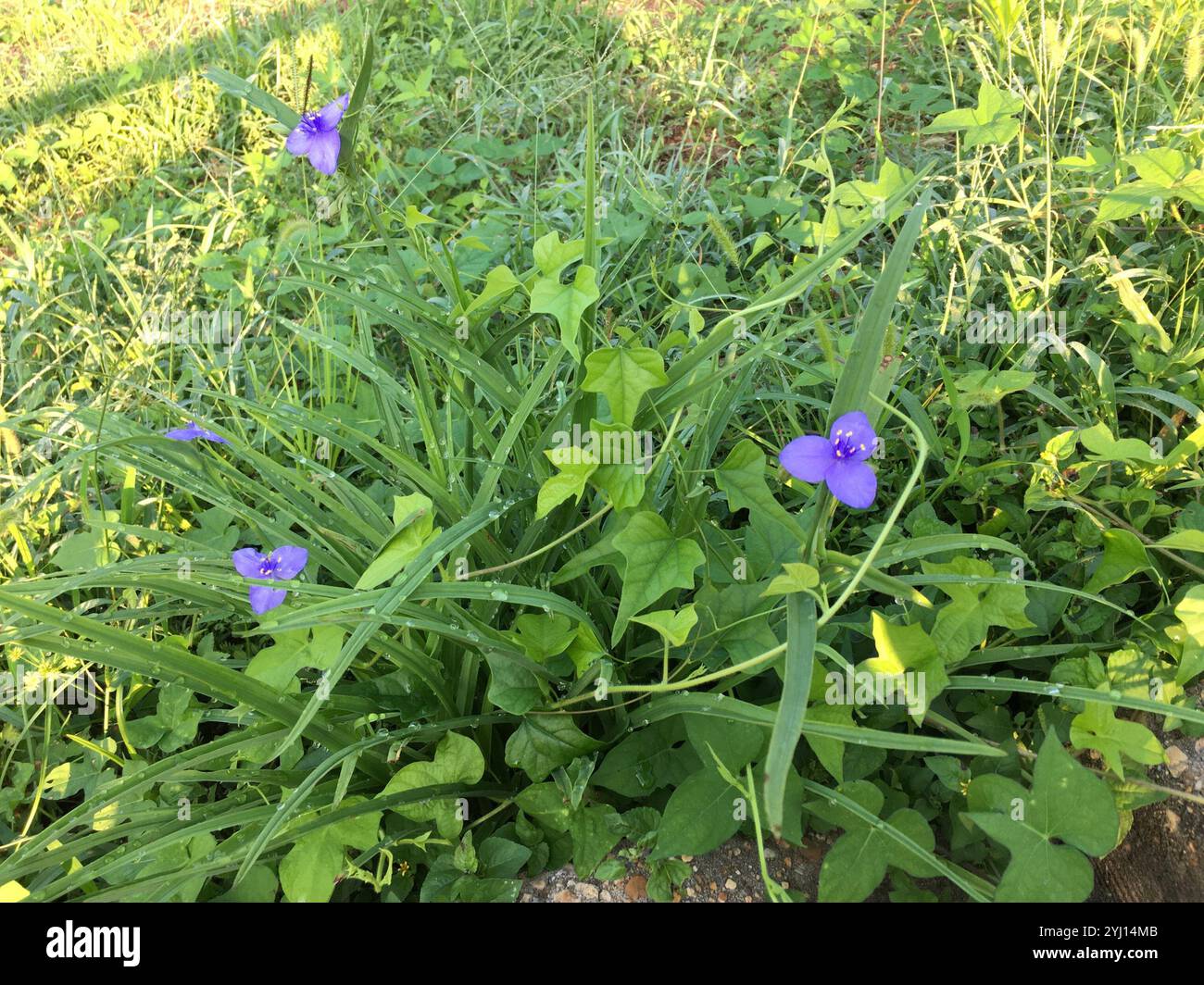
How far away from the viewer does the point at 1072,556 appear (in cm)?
147

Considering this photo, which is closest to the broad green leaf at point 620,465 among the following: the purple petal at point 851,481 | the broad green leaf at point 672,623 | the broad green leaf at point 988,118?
the broad green leaf at point 672,623

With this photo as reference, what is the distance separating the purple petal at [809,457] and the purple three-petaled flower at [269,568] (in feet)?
2.28

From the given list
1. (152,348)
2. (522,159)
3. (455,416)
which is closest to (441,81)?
(522,159)

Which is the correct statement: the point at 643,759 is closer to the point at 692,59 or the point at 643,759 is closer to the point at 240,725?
the point at 240,725

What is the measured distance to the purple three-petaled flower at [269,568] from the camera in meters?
1.16

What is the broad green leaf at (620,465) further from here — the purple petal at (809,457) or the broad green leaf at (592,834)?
the broad green leaf at (592,834)

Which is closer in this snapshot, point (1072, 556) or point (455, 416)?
point (1072, 556)

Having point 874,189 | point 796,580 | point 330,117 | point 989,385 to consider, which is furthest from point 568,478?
point 874,189

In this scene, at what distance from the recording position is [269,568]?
1.21 m

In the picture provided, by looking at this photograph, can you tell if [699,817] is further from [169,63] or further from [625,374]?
[169,63]

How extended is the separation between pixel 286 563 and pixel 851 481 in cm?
78

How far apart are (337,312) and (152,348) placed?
48 cm

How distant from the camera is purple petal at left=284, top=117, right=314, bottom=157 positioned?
1.10m

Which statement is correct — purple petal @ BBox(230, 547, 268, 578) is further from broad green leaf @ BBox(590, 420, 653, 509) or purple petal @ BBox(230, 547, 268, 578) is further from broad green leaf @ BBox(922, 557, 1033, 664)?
broad green leaf @ BBox(922, 557, 1033, 664)
